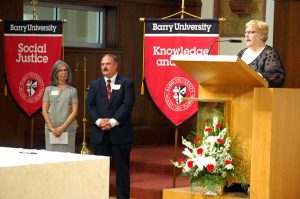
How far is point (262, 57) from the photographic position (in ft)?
16.0

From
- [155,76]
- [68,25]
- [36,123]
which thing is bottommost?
[36,123]

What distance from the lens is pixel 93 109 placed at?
6773 mm

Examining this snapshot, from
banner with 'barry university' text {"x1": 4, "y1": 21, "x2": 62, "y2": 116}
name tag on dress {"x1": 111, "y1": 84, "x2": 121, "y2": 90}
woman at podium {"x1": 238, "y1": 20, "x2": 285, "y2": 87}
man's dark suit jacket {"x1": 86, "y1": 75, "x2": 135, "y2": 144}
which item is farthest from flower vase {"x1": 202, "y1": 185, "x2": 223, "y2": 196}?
banner with 'barry university' text {"x1": 4, "y1": 21, "x2": 62, "y2": 116}

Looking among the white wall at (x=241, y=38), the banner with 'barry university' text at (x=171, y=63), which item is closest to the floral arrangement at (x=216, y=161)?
the banner with 'barry university' text at (x=171, y=63)

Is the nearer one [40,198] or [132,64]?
[40,198]

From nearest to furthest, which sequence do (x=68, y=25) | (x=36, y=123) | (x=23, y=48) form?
(x=23, y=48) < (x=36, y=123) < (x=68, y=25)

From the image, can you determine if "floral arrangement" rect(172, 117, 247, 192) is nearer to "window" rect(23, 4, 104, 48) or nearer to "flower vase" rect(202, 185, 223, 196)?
"flower vase" rect(202, 185, 223, 196)

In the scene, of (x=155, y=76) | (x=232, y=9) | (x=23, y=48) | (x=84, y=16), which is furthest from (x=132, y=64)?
(x=155, y=76)

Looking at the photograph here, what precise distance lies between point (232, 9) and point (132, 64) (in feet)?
5.19

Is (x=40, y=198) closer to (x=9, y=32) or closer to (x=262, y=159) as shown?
(x=262, y=159)

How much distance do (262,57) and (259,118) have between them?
556mm

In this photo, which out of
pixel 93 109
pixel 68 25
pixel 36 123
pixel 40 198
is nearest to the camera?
pixel 40 198

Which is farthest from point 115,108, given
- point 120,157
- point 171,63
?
point 171,63

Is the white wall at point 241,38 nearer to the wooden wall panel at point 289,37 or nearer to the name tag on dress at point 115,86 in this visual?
the wooden wall panel at point 289,37
